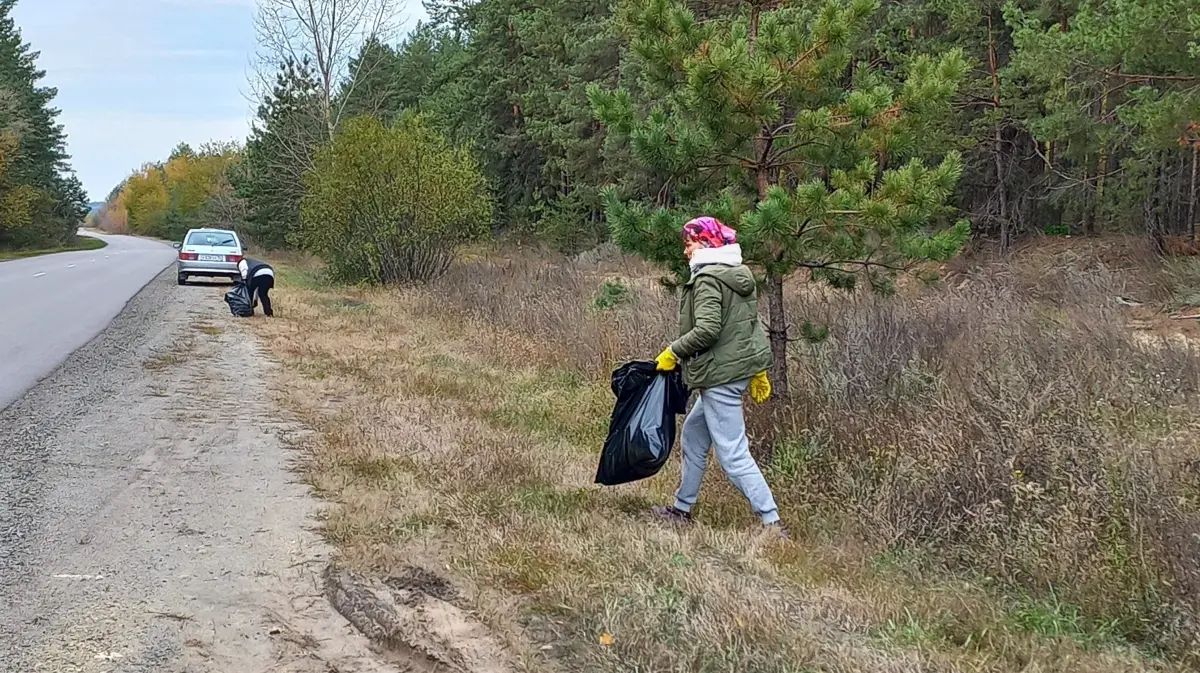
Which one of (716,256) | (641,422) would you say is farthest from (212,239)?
(716,256)

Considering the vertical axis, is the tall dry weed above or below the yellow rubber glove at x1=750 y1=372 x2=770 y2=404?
below

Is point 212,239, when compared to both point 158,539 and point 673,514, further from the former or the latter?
point 673,514

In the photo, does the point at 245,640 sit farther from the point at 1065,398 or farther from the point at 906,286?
Result: the point at 906,286

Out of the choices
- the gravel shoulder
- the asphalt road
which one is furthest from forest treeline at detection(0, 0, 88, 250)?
the gravel shoulder

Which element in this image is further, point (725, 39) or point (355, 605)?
point (725, 39)

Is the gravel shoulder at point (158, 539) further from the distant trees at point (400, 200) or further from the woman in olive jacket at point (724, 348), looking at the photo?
the distant trees at point (400, 200)

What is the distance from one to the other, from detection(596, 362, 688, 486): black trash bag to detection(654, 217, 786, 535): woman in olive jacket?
14 centimetres

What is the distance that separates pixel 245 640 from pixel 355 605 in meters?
0.48

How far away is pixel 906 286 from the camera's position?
38.1ft

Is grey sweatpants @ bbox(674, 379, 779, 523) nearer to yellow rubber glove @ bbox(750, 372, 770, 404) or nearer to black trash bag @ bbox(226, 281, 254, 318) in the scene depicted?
yellow rubber glove @ bbox(750, 372, 770, 404)

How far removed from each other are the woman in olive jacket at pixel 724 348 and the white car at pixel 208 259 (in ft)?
66.1

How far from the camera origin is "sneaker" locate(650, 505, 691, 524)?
505cm

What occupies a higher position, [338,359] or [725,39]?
[725,39]

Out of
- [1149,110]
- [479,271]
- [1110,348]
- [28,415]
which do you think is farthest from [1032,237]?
[28,415]
